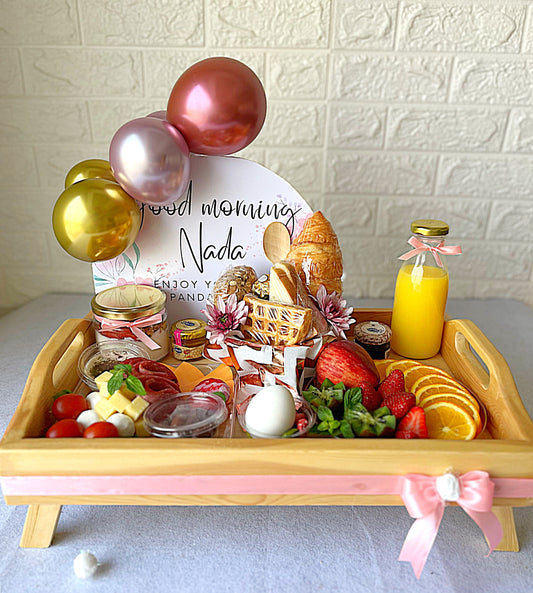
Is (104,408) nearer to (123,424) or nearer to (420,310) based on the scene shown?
(123,424)

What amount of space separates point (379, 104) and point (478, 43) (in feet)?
0.90

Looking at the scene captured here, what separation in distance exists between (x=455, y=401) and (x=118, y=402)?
49 centimetres

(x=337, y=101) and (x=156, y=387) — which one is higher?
(x=337, y=101)

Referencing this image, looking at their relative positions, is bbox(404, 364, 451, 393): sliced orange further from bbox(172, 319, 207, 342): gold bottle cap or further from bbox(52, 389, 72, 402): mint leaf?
bbox(52, 389, 72, 402): mint leaf

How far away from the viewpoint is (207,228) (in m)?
1.00

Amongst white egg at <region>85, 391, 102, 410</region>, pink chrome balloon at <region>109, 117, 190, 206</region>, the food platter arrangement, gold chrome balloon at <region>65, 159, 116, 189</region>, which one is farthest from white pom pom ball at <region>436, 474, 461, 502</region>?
gold chrome balloon at <region>65, 159, 116, 189</region>

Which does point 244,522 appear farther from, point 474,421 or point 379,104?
point 379,104

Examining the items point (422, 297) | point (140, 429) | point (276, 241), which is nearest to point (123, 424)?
point (140, 429)

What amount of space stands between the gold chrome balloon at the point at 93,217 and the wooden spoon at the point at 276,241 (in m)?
0.25

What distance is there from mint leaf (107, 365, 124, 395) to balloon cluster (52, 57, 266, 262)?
0.24 m

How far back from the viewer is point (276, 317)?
2.78ft

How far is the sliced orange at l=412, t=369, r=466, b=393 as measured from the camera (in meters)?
0.85

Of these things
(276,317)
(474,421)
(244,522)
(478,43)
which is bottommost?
(244,522)

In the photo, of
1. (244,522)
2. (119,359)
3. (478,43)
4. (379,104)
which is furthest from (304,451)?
(478,43)
